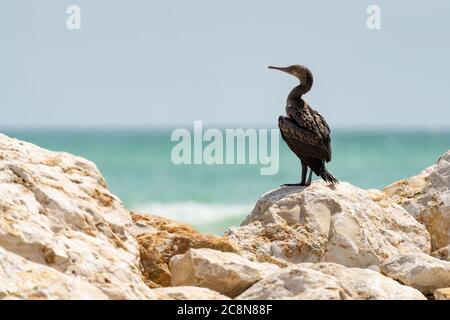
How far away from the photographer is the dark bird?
9.48 meters

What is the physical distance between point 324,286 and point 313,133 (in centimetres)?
406

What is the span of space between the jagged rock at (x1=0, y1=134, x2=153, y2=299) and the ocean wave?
24.6 m

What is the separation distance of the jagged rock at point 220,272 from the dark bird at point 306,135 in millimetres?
2904

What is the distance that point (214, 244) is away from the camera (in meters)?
6.98

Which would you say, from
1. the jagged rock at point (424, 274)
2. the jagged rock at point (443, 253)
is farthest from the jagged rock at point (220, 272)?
the jagged rock at point (443, 253)

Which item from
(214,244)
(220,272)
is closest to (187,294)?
(220,272)

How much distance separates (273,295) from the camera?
567 cm

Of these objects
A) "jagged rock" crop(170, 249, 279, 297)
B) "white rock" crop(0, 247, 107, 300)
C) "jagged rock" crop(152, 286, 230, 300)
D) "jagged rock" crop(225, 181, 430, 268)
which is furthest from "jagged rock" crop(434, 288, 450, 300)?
"white rock" crop(0, 247, 107, 300)

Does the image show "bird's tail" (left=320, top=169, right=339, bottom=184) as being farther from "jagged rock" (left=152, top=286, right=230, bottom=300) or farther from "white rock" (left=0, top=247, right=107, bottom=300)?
"white rock" (left=0, top=247, right=107, bottom=300)

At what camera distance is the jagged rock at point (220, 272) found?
6215mm
